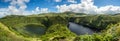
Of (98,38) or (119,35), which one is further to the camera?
(98,38)

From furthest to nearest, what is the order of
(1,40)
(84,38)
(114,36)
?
1. (84,38)
2. (114,36)
3. (1,40)

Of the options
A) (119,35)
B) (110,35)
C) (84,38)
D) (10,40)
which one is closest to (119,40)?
(119,35)

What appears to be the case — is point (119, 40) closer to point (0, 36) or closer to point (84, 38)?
point (84, 38)

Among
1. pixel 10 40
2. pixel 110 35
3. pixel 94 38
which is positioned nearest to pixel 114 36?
pixel 110 35

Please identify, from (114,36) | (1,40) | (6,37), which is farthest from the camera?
(114,36)

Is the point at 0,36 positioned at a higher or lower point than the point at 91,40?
higher

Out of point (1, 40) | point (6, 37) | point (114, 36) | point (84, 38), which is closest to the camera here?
point (1, 40)

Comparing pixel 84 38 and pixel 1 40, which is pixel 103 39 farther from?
pixel 1 40

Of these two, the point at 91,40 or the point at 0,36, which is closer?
the point at 0,36
